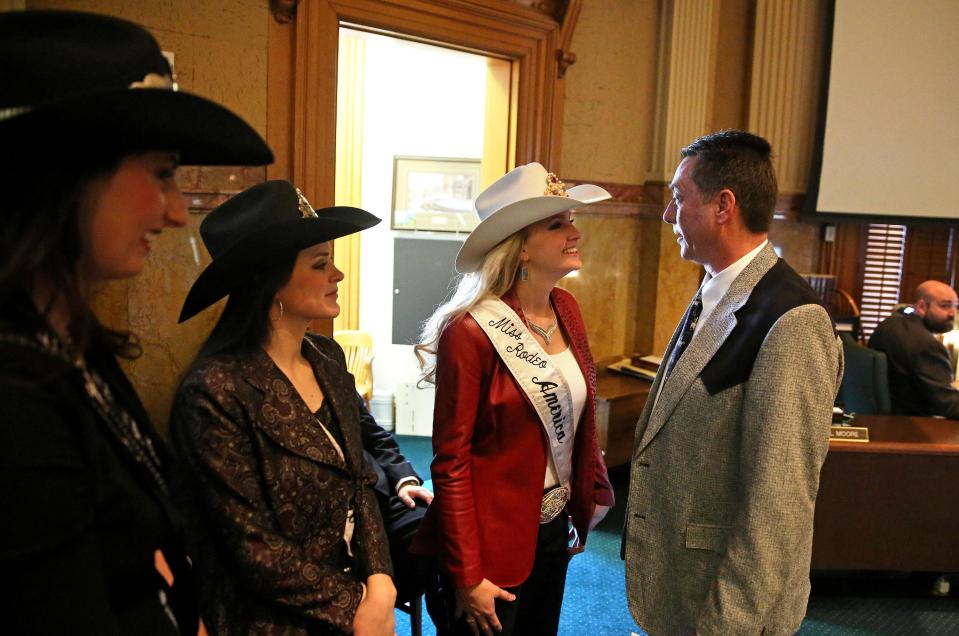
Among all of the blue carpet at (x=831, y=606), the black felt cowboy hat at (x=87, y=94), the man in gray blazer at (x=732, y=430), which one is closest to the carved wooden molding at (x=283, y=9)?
the man in gray blazer at (x=732, y=430)

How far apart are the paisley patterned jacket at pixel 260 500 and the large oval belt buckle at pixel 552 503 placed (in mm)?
521

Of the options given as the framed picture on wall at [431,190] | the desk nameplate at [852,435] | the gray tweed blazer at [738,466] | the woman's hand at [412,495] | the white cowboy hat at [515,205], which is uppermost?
the framed picture on wall at [431,190]

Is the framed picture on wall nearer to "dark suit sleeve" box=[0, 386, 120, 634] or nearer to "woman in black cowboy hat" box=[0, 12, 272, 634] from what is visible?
"woman in black cowboy hat" box=[0, 12, 272, 634]

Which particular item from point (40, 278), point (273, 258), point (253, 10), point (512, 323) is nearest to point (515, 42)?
point (253, 10)

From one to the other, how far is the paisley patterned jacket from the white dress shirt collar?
87 cm

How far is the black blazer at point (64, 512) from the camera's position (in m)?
0.70

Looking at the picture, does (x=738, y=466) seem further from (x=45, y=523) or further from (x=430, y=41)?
(x=430, y=41)

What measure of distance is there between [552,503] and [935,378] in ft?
10.2

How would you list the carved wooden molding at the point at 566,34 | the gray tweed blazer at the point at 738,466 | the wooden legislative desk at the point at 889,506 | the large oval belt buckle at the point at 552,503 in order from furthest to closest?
the carved wooden molding at the point at 566,34 < the wooden legislative desk at the point at 889,506 < the large oval belt buckle at the point at 552,503 < the gray tweed blazer at the point at 738,466

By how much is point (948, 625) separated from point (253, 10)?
3.96m

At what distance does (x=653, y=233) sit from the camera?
4500mm

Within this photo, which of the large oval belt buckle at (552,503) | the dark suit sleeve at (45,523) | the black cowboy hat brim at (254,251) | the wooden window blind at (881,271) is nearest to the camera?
the dark suit sleeve at (45,523)

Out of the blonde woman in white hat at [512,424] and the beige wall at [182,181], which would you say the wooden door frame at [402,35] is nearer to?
the beige wall at [182,181]

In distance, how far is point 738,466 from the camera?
1382 mm
